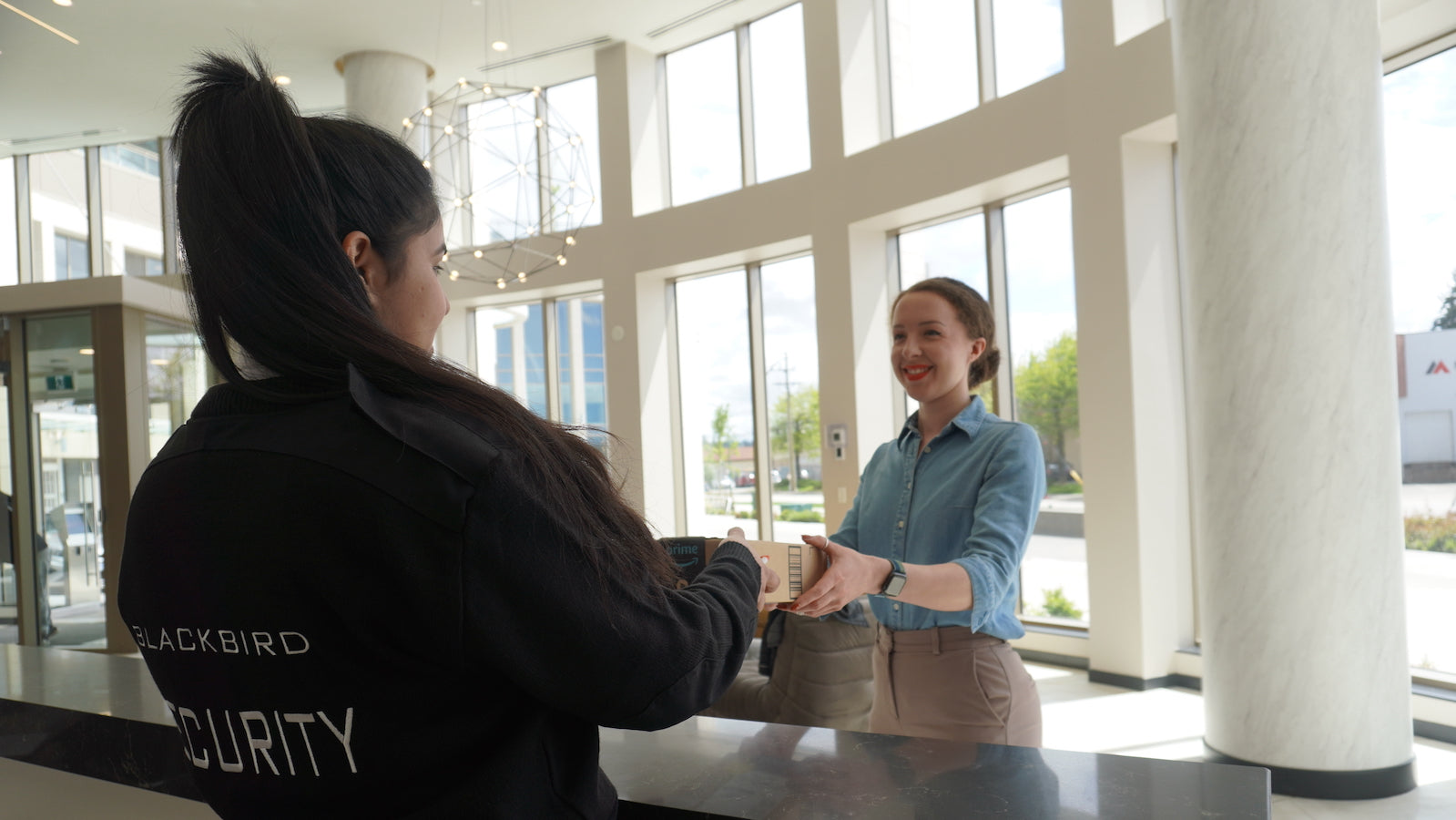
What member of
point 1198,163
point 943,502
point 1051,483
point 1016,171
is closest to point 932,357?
point 943,502

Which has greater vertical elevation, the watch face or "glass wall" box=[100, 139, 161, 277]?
"glass wall" box=[100, 139, 161, 277]

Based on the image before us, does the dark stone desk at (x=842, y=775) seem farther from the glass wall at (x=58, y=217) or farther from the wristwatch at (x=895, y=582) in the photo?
the glass wall at (x=58, y=217)

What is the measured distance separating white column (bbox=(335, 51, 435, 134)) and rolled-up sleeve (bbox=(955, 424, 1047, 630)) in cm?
898

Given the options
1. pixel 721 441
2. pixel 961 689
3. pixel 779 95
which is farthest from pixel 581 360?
pixel 961 689

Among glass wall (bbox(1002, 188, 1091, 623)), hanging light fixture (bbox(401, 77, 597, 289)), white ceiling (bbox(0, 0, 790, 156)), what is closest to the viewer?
glass wall (bbox(1002, 188, 1091, 623))

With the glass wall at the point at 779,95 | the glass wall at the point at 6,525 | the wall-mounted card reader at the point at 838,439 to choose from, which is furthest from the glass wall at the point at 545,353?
the glass wall at the point at 6,525

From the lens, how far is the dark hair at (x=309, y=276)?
2.56 ft

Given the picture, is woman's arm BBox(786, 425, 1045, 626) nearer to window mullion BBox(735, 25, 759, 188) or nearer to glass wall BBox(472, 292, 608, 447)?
window mullion BBox(735, 25, 759, 188)

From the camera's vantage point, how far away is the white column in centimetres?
966

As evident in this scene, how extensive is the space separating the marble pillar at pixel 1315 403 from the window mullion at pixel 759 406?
19.2 ft

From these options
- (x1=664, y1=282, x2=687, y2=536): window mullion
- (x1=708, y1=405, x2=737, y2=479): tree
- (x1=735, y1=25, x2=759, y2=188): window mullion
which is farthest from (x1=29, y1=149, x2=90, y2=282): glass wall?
(x1=735, y1=25, x2=759, y2=188): window mullion

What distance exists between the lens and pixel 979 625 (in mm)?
1939

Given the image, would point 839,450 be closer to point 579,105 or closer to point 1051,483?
point 1051,483

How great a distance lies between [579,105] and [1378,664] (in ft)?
31.9
